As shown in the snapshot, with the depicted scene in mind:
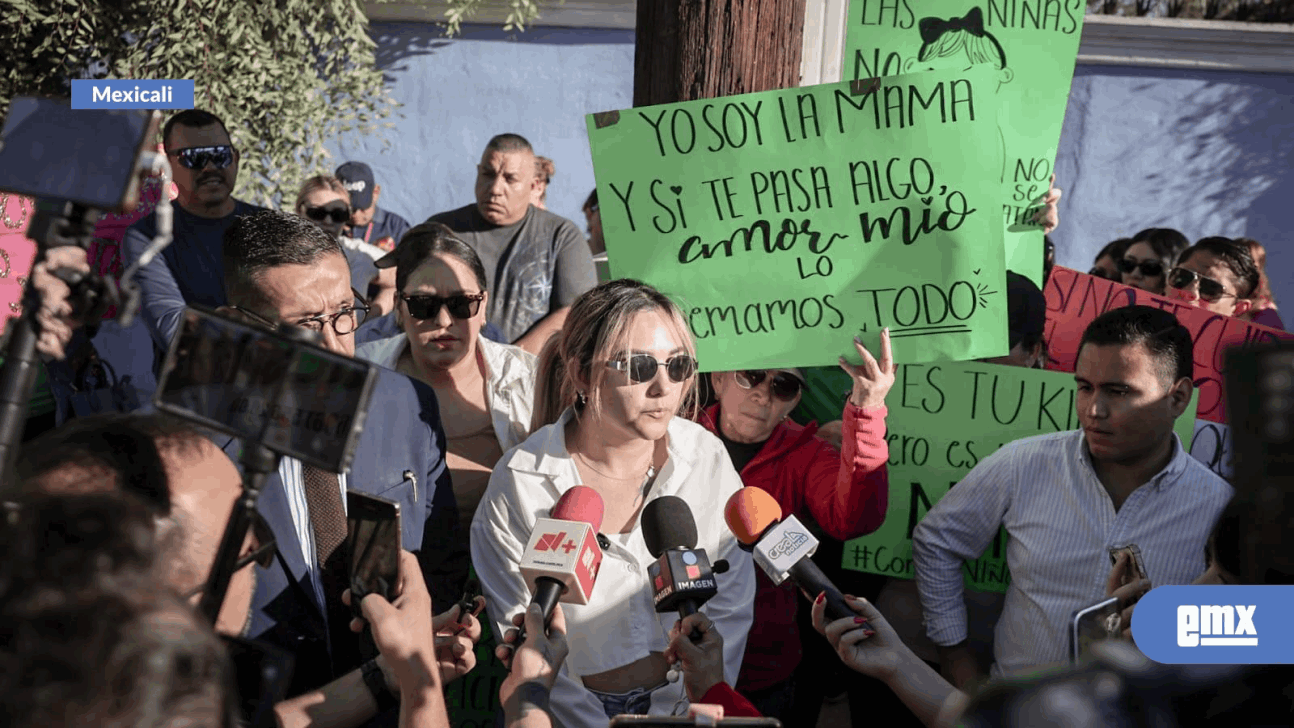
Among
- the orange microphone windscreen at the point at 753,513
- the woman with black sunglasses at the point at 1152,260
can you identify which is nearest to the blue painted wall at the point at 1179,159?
the woman with black sunglasses at the point at 1152,260

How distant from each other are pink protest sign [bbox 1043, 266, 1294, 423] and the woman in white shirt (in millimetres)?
1960

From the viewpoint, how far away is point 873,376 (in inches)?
130

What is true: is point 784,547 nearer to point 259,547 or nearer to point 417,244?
point 259,547

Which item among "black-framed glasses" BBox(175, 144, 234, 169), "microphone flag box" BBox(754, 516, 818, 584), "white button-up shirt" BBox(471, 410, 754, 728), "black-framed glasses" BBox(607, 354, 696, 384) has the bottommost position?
"white button-up shirt" BBox(471, 410, 754, 728)

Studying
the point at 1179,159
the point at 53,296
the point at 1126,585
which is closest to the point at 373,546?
the point at 53,296

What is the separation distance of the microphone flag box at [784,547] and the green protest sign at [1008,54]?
1.72m

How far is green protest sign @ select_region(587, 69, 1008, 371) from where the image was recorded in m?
3.34

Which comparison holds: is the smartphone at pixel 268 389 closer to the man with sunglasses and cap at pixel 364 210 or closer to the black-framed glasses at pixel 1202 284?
the black-framed glasses at pixel 1202 284

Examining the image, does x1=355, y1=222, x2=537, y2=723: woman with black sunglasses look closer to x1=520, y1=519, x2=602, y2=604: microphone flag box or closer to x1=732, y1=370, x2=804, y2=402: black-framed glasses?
x1=732, y1=370, x2=804, y2=402: black-framed glasses

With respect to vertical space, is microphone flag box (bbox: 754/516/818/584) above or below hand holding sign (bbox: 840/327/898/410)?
below

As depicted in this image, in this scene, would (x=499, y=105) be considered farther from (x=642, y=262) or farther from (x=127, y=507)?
(x=127, y=507)

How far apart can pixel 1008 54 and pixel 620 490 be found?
1.92 meters
